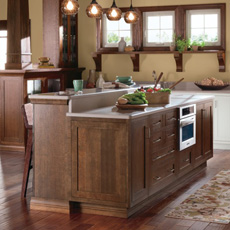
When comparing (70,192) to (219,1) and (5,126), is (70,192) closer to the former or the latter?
(5,126)

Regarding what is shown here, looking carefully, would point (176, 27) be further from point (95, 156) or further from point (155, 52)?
point (95, 156)

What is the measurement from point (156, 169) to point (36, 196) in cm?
112

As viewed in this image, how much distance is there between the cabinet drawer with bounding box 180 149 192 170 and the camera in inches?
215

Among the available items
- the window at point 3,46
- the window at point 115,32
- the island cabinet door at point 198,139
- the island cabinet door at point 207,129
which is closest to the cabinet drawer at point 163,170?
the island cabinet door at point 198,139

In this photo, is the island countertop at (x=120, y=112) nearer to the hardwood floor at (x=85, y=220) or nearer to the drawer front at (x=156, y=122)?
the drawer front at (x=156, y=122)

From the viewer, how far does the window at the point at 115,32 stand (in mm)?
8688

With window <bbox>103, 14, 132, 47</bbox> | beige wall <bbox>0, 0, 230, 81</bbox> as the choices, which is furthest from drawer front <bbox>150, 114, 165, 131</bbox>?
window <bbox>103, 14, 132, 47</bbox>

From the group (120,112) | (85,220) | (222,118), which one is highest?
(120,112)

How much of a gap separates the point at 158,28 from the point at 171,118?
144 inches

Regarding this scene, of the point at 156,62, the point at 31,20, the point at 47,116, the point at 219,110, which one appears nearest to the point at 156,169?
the point at 47,116

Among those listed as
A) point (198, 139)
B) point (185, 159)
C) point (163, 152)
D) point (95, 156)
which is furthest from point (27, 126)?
point (198, 139)

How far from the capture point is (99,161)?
426 centimetres

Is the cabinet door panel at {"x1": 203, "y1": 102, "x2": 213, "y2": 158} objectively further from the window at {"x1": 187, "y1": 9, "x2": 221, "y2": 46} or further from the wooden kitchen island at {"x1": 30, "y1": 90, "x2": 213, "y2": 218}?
the window at {"x1": 187, "y1": 9, "x2": 221, "y2": 46}

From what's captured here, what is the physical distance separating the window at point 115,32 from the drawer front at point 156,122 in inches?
159
